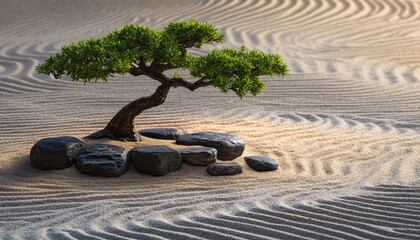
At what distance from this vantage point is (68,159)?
5332mm

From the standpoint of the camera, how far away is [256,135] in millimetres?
6836

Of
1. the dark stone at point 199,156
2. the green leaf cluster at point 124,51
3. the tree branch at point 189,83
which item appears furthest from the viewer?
the tree branch at point 189,83

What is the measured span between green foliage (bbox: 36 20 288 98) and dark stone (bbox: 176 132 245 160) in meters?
0.61

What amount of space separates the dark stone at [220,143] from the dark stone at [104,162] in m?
0.81

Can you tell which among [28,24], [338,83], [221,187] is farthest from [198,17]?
[221,187]

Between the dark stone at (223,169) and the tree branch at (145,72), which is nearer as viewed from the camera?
the dark stone at (223,169)

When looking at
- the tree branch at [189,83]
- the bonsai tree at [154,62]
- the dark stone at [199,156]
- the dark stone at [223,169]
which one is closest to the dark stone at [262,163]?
the dark stone at [223,169]

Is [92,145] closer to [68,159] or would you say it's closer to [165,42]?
[68,159]

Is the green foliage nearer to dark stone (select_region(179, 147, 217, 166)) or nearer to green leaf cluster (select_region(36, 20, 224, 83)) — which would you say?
Result: green leaf cluster (select_region(36, 20, 224, 83))

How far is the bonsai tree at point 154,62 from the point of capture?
5184 mm

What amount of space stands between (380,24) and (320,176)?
10026 mm

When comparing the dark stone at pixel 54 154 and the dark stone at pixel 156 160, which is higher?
the dark stone at pixel 54 154

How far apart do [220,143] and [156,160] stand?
2.77ft

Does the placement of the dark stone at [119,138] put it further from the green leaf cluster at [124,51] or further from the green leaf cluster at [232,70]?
the green leaf cluster at [232,70]
